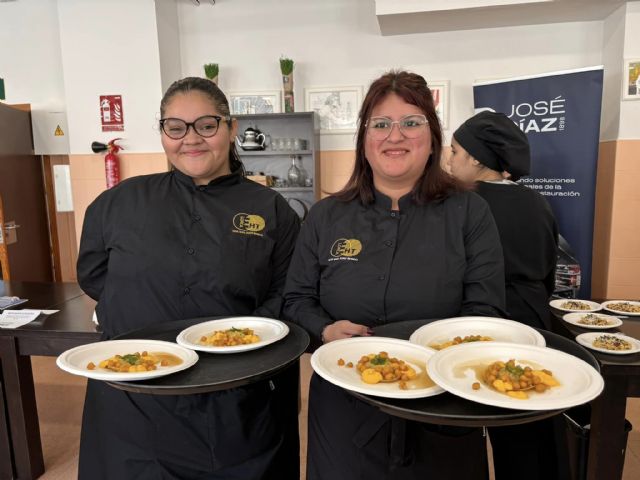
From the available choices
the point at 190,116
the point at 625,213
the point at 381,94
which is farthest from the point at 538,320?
the point at 625,213

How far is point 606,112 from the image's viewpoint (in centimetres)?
404

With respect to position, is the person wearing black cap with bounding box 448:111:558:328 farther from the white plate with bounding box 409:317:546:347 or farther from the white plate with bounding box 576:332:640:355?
the white plate with bounding box 409:317:546:347

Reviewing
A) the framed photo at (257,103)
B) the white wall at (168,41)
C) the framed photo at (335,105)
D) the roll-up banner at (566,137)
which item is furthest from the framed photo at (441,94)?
the white wall at (168,41)

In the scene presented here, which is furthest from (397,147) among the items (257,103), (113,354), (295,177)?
(257,103)

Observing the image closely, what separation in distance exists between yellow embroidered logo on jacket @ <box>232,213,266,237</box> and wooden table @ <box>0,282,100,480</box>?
2.89 ft

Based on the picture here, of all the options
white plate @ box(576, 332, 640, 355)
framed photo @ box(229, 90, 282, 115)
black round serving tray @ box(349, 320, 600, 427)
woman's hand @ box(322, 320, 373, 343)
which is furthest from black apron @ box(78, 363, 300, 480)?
framed photo @ box(229, 90, 282, 115)

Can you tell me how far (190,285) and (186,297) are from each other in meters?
0.04

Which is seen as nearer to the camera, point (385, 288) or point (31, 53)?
point (385, 288)

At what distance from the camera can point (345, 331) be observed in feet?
4.09

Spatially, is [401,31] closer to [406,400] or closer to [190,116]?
[190,116]

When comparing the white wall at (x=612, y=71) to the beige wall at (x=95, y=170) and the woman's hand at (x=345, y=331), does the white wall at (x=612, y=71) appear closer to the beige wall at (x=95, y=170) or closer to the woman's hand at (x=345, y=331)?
the woman's hand at (x=345, y=331)

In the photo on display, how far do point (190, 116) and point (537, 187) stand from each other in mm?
3158

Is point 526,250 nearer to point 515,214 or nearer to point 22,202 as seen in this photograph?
point 515,214

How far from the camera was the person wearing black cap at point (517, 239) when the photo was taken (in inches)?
68.3
